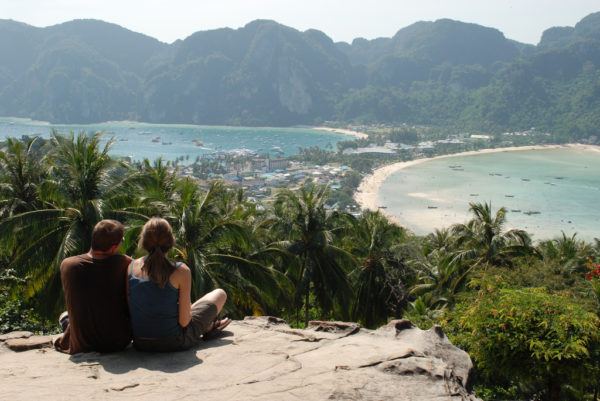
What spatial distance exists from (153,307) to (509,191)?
2558 inches

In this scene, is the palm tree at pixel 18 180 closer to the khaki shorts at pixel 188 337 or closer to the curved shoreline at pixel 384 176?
the khaki shorts at pixel 188 337

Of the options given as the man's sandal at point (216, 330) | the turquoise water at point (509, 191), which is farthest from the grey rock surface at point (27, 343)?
the turquoise water at point (509, 191)

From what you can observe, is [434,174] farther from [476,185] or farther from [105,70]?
[105,70]

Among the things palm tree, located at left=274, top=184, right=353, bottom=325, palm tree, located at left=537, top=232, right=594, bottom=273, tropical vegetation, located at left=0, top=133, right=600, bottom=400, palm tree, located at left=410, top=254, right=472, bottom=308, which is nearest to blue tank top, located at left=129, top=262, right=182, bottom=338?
tropical vegetation, located at left=0, top=133, right=600, bottom=400

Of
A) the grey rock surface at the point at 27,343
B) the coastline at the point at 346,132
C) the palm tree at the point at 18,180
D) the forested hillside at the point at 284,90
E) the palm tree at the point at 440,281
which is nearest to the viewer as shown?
the grey rock surface at the point at 27,343

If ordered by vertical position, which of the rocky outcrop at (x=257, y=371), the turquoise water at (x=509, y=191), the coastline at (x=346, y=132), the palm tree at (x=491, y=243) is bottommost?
the turquoise water at (x=509, y=191)

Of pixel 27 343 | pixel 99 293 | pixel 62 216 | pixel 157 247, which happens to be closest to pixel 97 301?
pixel 99 293

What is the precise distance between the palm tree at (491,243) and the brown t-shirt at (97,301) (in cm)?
931

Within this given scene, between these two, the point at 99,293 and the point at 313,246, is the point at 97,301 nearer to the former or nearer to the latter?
the point at 99,293

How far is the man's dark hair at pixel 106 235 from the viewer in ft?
12.5

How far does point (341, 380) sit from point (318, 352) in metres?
0.61

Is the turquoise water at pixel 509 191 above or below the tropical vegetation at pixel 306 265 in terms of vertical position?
below

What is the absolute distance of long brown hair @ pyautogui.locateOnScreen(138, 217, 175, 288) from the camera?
3.67 m

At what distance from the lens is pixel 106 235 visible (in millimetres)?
3801
